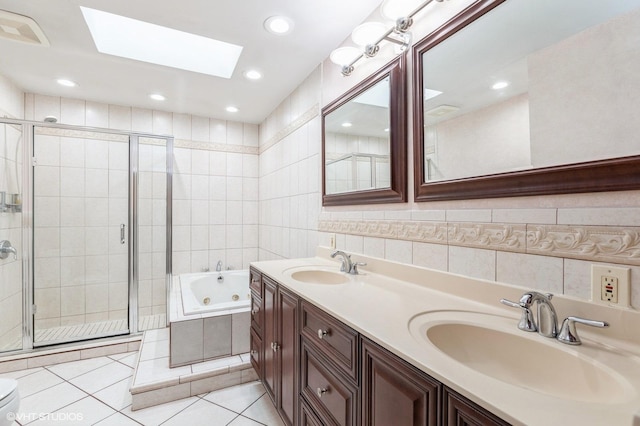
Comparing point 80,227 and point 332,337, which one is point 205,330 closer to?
point 332,337

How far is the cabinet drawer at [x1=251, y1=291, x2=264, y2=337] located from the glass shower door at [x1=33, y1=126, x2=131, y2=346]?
1.64m

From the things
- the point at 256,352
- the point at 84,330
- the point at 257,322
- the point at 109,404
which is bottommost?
the point at 109,404

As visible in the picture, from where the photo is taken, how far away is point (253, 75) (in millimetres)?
2418

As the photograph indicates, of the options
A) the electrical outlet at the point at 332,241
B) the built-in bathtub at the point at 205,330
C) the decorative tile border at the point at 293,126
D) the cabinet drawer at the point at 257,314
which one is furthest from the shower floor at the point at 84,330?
the decorative tile border at the point at 293,126

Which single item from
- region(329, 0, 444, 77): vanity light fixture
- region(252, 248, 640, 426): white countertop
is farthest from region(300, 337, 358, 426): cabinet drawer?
region(329, 0, 444, 77): vanity light fixture

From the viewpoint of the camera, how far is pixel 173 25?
5.78 ft

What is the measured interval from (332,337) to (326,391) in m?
0.22

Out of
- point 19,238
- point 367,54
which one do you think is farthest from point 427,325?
point 19,238

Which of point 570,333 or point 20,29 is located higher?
point 20,29

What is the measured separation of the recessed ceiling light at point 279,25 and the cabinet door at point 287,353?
1537mm

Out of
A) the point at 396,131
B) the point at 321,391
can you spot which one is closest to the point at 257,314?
the point at 321,391

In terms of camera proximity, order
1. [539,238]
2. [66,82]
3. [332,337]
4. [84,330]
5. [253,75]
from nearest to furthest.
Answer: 1. [539,238]
2. [332,337]
3. [253,75]
4. [66,82]
5. [84,330]

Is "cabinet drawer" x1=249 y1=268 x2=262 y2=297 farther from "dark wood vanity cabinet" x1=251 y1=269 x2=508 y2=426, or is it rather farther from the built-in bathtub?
the built-in bathtub

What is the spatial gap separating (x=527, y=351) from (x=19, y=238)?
3.49 metres
